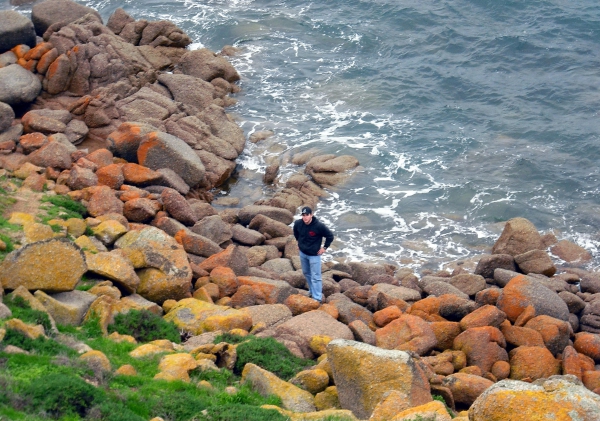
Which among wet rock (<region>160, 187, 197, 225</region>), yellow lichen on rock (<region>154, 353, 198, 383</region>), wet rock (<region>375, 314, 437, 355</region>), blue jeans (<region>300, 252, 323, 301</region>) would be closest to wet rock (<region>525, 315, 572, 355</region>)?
wet rock (<region>375, 314, 437, 355</region>)

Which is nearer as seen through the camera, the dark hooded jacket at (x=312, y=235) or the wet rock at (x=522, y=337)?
the wet rock at (x=522, y=337)

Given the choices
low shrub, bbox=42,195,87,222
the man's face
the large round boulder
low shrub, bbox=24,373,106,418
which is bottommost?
low shrub, bbox=42,195,87,222

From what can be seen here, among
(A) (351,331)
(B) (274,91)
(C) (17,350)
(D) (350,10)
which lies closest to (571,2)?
(D) (350,10)

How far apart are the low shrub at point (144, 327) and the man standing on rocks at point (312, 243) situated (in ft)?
13.0

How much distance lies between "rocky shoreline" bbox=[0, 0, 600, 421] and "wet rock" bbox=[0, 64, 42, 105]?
65 millimetres

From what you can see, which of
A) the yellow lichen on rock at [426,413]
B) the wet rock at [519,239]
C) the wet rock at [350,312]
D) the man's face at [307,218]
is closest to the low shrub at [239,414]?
the yellow lichen on rock at [426,413]

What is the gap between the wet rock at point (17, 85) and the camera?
943 inches

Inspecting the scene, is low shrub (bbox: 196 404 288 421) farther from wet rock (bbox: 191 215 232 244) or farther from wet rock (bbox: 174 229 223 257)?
wet rock (bbox: 191 215 232 244)

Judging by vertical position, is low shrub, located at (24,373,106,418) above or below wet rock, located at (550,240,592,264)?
above

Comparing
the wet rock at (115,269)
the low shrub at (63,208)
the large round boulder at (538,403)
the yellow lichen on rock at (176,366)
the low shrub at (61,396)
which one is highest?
the large round boulder at (538,403)

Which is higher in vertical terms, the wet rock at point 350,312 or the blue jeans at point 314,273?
the blue jeans at point 314,273

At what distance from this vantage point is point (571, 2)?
40875mm

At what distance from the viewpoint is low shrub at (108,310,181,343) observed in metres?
12.9

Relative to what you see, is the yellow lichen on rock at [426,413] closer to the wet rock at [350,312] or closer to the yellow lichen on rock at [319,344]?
the yellow lichen on rock at [319,344]
